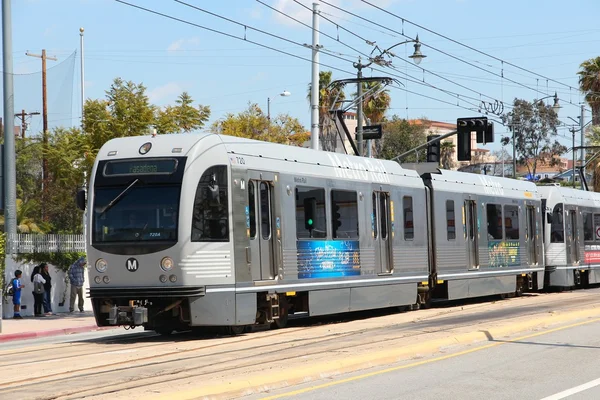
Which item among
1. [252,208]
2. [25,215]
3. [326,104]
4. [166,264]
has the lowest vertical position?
[166,264]

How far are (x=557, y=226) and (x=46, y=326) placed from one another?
56.0 feet

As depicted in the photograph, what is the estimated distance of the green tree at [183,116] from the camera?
32625mm

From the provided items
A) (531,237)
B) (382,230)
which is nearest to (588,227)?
(531,237)

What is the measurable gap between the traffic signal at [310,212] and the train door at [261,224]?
120cm

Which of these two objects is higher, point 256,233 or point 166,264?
point 256,233

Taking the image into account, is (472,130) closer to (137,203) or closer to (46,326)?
(46,326)

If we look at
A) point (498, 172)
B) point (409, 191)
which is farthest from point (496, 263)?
point (498, 172)

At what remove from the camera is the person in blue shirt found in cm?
2703

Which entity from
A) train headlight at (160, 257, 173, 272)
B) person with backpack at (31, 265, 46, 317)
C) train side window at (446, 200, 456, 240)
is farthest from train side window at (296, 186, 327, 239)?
person with backpack at (31, 265, 46, 317)

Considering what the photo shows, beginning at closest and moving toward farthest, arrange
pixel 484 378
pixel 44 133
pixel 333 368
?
pixel 484 378 < pixel 333 368 < pixel 44 133

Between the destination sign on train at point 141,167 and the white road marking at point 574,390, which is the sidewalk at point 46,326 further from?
the white road marking at point 574,390

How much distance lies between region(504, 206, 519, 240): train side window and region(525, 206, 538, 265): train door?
933 mm

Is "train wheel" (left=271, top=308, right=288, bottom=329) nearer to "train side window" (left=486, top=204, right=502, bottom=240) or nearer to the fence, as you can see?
"train side window" (left=486, top=204, right=502, bottom=240)

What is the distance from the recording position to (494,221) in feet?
91.0
